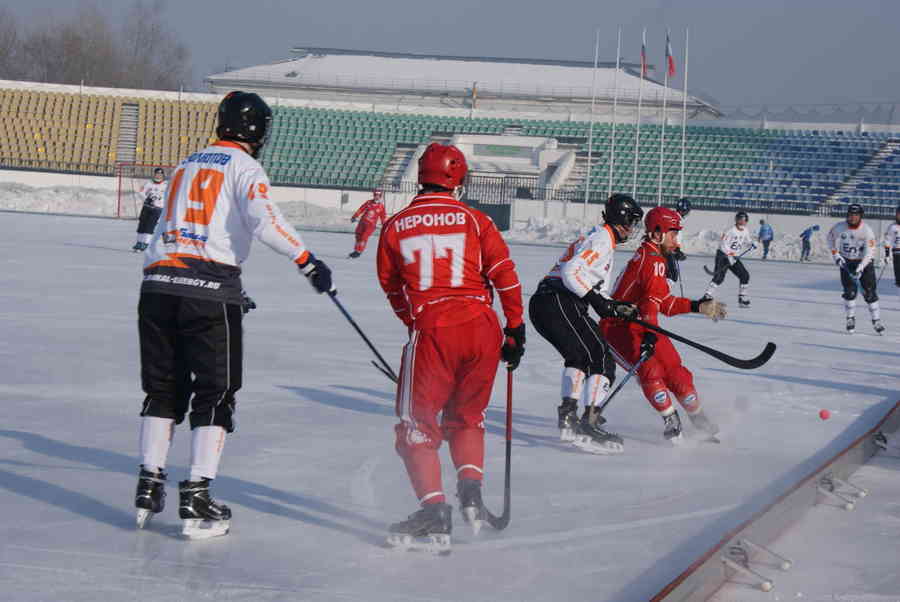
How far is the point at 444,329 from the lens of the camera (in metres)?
4.14

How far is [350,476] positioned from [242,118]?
5.85 feet

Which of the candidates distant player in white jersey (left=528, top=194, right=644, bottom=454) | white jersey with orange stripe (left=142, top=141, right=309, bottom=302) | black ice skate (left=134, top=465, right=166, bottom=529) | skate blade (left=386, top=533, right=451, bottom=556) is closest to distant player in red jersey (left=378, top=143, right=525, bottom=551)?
skate blade (left=386, top=533, right=451, bottom=556)

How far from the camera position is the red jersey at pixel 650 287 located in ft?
21.4

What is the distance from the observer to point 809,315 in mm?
15328

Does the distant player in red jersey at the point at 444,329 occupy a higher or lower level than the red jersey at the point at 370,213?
lower

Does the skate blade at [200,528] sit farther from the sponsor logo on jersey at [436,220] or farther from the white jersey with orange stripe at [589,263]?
the white jersey with orange stripe at [589,263]

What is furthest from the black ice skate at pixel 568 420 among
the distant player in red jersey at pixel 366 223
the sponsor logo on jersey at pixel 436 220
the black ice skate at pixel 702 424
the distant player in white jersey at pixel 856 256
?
the distant player in red jersey at pixel 366 223

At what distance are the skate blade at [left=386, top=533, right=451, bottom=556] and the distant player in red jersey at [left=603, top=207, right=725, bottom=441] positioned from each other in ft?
8.81

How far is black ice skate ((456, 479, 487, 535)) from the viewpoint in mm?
4195

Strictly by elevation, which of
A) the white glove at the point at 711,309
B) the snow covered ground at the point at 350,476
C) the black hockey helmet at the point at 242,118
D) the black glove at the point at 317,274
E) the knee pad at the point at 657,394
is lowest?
the snow covered ground at the point at 350,476

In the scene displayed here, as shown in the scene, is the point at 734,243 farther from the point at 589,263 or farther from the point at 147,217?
the point at 589,263

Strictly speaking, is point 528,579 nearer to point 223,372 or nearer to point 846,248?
point 223,372

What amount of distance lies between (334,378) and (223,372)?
3.96m

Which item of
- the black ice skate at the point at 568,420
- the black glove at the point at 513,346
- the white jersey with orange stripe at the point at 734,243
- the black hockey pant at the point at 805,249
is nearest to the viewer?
the black glove at the point at 513,346
